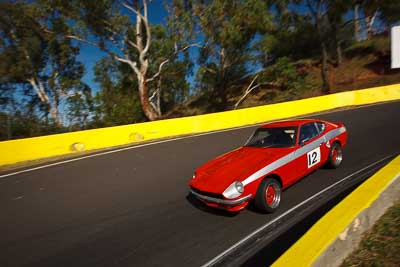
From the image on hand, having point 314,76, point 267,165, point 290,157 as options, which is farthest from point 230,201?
point 314,76

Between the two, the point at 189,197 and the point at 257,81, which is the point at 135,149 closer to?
the point at 189,197

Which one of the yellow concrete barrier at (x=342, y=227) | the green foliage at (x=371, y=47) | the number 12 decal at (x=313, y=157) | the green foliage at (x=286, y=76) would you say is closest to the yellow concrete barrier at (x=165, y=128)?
the number 12 decal at (x=313, y=157)

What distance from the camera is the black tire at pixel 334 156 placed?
6.57m

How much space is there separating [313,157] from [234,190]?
2.32 m

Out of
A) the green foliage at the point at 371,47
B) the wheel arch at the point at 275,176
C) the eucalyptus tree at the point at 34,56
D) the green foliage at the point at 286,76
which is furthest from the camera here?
the green foliage at the point at 371,47

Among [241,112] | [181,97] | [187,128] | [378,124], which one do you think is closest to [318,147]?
[378,124]

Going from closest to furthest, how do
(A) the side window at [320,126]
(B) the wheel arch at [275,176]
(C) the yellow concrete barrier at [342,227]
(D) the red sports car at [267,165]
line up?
(C) the yellow concrete barrier at [342,227] < (D) the red sports car at [267,165] < (B) the wheel arch at [275,176] < (A) the side window at [320,126]

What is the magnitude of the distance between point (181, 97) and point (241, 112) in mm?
34742

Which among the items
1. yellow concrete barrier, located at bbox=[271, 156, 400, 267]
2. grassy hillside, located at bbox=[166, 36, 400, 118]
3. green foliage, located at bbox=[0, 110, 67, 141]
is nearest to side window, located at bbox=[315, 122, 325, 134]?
yellow concrete barrier, located at bbox=[271, 156, 400, 267]

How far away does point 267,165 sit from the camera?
4922 millimetres

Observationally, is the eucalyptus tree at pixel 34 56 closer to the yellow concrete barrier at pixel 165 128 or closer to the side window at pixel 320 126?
the yellow concrete barrier at pixel 165 128

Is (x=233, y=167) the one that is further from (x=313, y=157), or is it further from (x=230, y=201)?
(x=313, y=157)

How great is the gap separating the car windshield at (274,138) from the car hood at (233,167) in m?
0.19

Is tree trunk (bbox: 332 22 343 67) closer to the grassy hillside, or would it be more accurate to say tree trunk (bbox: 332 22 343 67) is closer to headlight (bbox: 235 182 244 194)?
the grassy hillside
